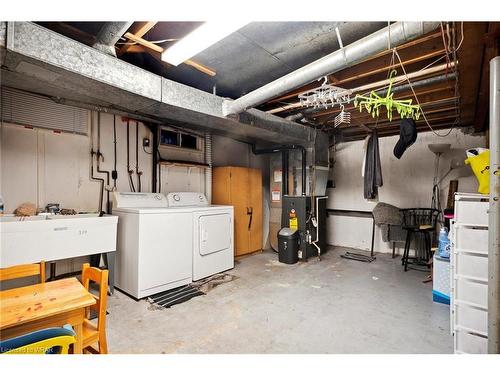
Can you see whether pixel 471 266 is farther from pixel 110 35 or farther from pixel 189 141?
pixel 189 141

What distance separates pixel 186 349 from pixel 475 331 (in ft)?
7.12

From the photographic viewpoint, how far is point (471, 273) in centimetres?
184

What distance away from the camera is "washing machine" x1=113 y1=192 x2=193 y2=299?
2865 mm

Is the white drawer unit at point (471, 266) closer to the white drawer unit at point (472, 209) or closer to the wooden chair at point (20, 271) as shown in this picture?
the white drawer unit at point (472, 209)

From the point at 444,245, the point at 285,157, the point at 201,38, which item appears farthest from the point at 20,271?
the point at 285,157

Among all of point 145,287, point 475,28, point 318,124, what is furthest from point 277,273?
point 475,28

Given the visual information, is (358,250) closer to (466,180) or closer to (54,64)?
(466,180)

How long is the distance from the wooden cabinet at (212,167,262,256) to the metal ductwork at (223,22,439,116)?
6.49ft

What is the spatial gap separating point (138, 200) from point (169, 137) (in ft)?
4.31

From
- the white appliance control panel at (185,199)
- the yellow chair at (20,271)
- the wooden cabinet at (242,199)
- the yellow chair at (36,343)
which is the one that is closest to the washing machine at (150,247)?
the white appliance control panel at (185,199)

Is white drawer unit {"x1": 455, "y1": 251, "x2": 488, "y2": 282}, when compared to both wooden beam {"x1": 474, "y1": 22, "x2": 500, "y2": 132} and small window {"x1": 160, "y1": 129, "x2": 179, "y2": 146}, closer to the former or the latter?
wooden beam {"x1": 474, "y1": 22, "x2": 500, "y2": 132}

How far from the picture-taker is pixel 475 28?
1593 millimetres

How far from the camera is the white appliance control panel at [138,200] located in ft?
10.6

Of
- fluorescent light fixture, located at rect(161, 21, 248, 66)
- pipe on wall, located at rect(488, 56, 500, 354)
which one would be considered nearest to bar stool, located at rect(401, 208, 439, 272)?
pipe on wall, located at rect(488, 56, 500, 354)
